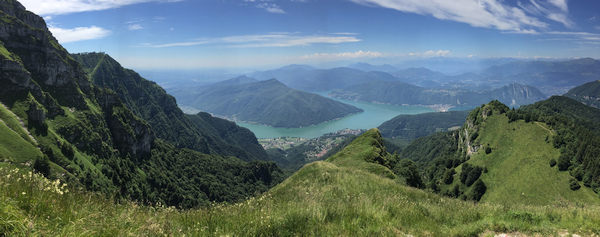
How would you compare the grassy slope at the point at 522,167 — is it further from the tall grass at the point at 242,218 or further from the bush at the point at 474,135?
the tall grass at the point at 242,218

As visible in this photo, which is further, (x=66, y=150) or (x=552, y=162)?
(x=66, y=150)

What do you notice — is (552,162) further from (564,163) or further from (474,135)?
(474,135)

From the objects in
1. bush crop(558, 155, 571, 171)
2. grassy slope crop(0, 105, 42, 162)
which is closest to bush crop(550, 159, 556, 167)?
bush crop(558, 155, 571, 171)

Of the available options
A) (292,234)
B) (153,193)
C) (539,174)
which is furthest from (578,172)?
(153,193)

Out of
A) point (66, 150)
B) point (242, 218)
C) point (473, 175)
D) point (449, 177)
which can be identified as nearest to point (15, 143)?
point (66, 150)

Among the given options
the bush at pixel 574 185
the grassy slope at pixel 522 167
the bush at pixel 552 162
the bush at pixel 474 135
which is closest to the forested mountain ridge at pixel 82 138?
the grassy slope at pixel 522 167

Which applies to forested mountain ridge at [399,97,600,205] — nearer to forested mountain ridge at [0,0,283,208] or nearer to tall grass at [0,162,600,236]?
tall grass at [0,162,600,236]
